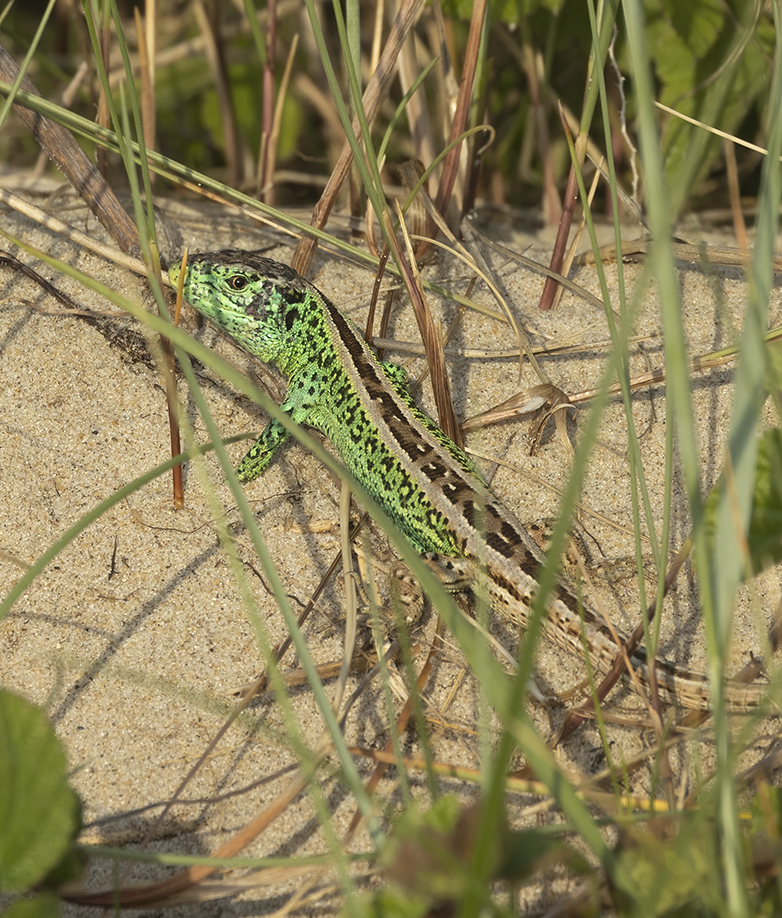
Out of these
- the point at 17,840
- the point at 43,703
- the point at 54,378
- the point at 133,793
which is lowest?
the point at 133,793

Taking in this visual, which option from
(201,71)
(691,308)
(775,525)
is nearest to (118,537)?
(775,525)

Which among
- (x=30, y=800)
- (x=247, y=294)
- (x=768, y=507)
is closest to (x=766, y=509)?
(x=768, y=507)

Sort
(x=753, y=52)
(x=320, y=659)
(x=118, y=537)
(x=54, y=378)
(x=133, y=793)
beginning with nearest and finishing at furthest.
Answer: (x=133, y=793) → (x=320, y=659) → (x=118, y=537) → (x=54, y=378) → (x=753, y=52)

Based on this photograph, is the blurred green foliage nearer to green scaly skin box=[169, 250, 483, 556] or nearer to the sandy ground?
the sandy ground

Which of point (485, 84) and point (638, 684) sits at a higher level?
point (485, 84)

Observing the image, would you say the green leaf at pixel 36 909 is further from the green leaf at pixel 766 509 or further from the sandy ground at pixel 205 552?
the green leaf at pixel 766 509

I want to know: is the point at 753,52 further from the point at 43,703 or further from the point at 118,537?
the point at 43,703
